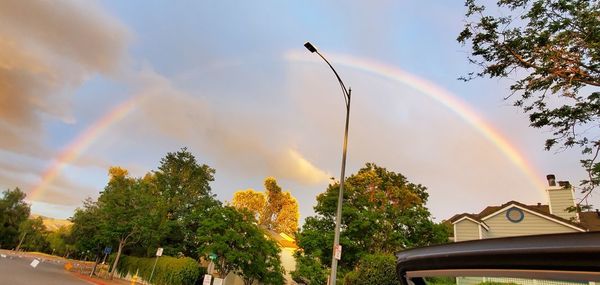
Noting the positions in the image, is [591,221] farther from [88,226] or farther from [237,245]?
[88,226]

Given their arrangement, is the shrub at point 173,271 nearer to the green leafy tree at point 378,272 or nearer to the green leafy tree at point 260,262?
the green leafy tree at point 260,262

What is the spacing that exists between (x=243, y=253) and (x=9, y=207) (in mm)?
83507

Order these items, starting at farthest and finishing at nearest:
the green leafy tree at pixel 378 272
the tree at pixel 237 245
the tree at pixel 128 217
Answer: the tree at pixel 128 217
the tree at pixel 237 245
the green leafy tree at pixel 378 272

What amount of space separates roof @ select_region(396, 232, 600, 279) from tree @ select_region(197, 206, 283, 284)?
24966mm

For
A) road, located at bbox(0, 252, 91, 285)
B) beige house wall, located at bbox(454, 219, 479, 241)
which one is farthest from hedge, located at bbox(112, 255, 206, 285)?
beige house wall, located at bbox(454, 219, 479, 241)

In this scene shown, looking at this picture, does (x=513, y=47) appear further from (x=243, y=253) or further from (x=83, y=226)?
(x=83, y=226)

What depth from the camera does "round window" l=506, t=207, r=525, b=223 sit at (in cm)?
2234

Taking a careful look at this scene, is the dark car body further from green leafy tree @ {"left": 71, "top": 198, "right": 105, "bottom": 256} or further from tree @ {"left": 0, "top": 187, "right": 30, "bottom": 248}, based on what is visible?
tree @ {"left": 0, "top": 187, "right": 30, "bottom": 248}

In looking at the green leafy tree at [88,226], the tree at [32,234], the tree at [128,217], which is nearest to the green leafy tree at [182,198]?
the tree at [128,217]

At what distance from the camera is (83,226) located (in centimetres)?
4000

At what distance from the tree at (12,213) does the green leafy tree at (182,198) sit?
59431mm

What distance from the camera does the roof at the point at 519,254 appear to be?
1.14 m

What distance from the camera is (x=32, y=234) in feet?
282

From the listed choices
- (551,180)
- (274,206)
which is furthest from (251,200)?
(551,180)
